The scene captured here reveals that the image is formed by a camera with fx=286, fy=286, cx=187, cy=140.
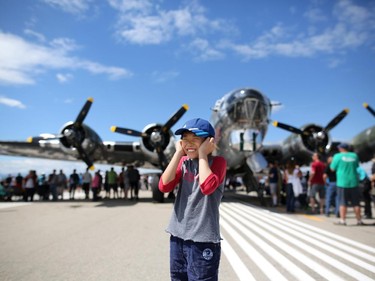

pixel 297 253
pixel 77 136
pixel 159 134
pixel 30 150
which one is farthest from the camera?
pixel 30 150

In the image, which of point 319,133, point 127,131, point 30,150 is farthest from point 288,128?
point 30,150

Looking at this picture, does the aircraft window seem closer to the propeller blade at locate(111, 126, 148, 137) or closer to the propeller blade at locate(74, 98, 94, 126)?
the propeller blade at locate(111, 126, 148, 137)

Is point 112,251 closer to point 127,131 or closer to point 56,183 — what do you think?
point 127,131

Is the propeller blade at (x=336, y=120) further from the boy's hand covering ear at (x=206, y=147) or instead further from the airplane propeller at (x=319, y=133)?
the boy's hand covering ear at (x=206, y=147)

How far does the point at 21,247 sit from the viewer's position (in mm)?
4527

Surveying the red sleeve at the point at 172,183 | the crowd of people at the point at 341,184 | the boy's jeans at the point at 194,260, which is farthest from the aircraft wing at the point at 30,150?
the boy's jeans at the point at 194,260

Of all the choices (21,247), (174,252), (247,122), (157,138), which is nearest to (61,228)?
(21,247)

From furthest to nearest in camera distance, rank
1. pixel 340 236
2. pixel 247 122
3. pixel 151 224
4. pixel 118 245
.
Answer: pixel 247 122 < pixel 151 224 < pixel 340 236 < pixel 118 245

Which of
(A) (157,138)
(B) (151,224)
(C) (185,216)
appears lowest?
(B) (151,224)

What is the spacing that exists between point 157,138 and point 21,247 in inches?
376

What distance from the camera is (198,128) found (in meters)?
1.92

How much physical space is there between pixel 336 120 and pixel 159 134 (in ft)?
29.0

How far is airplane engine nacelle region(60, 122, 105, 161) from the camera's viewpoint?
1336cm

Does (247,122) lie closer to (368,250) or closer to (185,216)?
(368,250)
